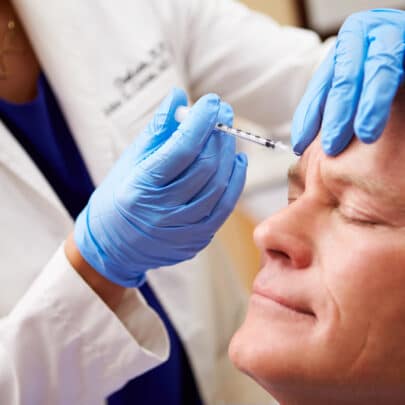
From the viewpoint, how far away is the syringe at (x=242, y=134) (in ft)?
2.93

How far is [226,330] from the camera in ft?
4.65

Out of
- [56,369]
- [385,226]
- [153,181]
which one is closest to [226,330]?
[56,369]

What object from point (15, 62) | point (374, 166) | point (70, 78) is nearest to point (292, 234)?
point (374, 166)

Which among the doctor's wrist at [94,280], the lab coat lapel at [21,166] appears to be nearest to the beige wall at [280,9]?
the lab coat lapel at [21,166]

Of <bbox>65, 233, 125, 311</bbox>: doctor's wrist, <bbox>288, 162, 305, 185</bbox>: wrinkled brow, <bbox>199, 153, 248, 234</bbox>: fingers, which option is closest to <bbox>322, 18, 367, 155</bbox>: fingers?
<bbox>288, 162, 305, 185</bbox>: wrinkled brow

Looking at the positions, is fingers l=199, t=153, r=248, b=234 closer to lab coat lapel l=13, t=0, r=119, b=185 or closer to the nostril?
the nostril

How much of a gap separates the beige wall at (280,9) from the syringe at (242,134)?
59.3 inches

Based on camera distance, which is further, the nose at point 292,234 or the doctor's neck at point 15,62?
the doctor's neck at point 15,62

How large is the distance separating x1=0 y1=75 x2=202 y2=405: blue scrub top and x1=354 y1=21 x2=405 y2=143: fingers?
677 millimetres

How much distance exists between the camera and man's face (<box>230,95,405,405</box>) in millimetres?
773

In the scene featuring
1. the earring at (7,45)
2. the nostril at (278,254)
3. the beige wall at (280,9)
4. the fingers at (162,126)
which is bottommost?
the beige wall at (280,9)

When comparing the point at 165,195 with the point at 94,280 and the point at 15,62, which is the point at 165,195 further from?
the point at 15,62

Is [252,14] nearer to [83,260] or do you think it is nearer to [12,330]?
[83,260]

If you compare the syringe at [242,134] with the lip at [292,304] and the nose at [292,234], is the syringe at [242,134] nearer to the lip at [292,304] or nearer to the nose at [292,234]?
the nose at [292,234]
